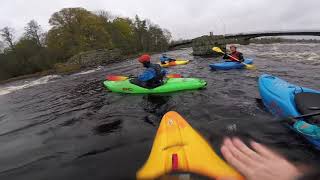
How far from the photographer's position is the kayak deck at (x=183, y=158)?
3773 millimetres

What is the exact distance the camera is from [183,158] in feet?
13.2

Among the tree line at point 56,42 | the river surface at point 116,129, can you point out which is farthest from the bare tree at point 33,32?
the river surface at point 116,129

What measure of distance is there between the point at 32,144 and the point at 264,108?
5.68m

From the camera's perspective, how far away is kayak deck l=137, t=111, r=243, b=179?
377cm

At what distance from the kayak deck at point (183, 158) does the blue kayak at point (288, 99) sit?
1.73 metres

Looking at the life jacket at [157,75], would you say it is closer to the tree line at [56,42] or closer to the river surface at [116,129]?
the river surface at [116,129]

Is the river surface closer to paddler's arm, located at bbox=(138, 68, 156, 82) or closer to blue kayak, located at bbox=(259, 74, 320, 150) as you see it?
blue kayak, located at bbox=(259, 74, 320, 150)

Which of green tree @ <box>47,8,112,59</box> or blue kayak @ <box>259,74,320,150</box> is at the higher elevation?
green tree @ <box>47,8,112,59</box>

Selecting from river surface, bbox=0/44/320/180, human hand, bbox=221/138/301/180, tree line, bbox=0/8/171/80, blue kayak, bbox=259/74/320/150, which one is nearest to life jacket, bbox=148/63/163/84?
river surface, bbox=0/44/320/180

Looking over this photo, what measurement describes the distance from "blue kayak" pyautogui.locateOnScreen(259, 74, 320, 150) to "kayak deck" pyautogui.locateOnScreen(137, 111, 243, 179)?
1.73 meters

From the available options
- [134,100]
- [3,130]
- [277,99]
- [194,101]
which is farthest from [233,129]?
[3,130]

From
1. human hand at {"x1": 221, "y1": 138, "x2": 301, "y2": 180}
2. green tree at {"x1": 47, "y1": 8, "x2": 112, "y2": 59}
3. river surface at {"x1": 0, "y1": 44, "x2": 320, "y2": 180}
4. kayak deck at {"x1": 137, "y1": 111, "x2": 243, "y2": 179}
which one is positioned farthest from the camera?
green tree at {"x1": 47, "y1": 8, "x2": 112, "y2": 59}

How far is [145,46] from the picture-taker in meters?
53.3

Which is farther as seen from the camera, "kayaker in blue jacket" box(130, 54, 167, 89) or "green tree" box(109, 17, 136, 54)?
"green tree" box(109, 17, 136, 54)
